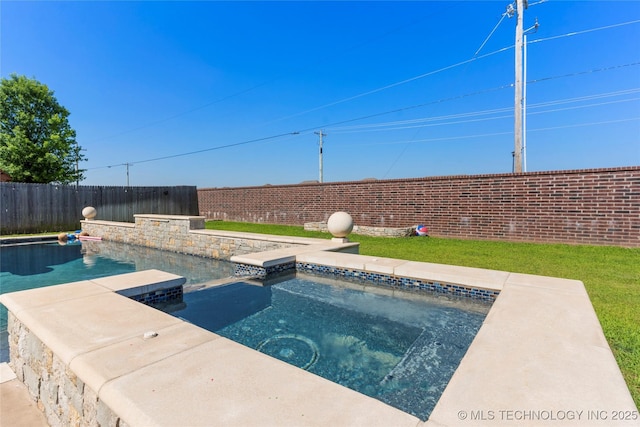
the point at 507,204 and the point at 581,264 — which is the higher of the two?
the point at 507,204

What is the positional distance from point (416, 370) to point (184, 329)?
1732 mm

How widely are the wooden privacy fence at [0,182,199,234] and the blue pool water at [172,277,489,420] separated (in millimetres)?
13061

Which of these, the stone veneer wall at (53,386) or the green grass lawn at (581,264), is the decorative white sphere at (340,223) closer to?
the green grass lawn at (581,264)

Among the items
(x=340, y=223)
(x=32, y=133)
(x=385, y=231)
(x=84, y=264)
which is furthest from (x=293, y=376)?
(x=32, y=133)

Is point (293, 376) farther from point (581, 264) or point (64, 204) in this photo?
point (64, 204)

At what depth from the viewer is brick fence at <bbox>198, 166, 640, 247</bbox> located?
6.93 m

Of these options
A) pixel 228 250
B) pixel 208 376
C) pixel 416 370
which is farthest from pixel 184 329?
pixel 228 250

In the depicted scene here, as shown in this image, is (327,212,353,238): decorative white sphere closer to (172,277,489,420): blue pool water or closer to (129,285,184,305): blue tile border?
(172,277,489,420): blue pool water

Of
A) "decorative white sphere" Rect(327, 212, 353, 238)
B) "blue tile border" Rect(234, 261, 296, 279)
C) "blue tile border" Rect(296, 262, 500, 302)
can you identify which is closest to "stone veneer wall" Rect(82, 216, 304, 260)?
"decorative white sphere" Rect(327, 212, 353, 238)

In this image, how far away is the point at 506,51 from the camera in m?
11.6

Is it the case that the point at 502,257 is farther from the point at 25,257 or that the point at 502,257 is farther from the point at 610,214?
the point at 25,257

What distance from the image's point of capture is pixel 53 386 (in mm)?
Result: 1925

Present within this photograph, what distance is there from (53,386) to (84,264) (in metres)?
7.05

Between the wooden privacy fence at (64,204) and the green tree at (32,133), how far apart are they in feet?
21.2
